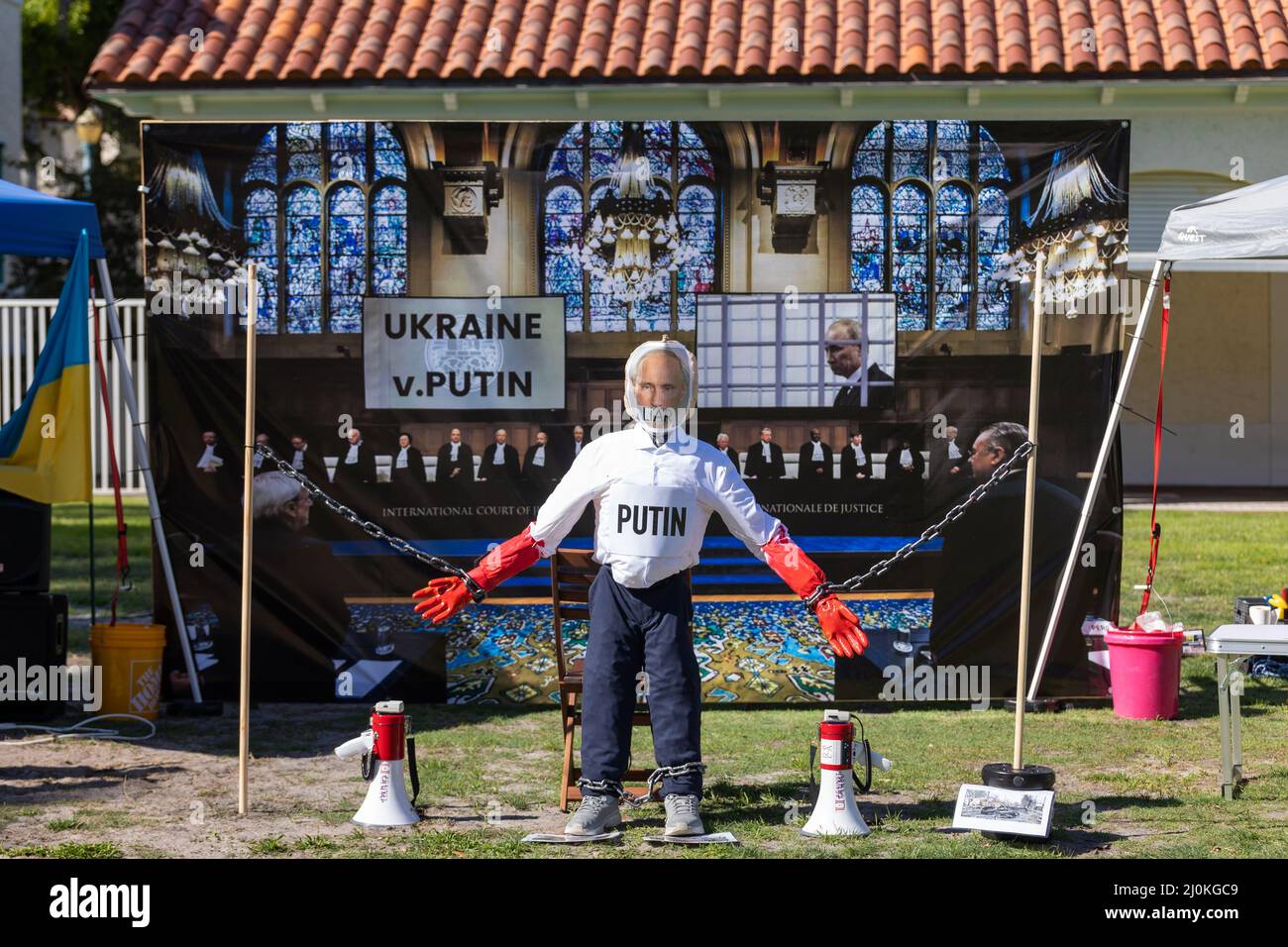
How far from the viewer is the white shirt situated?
6.11 m

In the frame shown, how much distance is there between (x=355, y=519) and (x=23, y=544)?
1.71m

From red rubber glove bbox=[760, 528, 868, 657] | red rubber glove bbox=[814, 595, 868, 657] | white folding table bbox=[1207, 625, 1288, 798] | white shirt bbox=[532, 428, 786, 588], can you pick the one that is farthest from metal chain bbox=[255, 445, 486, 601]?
white folding table bbox=[1207, 625, 1288, 798]

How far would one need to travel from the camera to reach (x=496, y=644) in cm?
864

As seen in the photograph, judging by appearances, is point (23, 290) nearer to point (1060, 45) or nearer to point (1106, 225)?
point (1060, 45)

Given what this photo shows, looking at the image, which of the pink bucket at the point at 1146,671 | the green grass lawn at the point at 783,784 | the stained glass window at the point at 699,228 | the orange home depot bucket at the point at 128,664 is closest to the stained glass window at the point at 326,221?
the stained glass window at the point at 699,228

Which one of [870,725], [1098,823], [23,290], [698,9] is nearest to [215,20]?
[698,9]

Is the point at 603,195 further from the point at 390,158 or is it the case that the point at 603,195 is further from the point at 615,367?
the point at 390,158

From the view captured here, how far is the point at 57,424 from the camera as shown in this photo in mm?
7824

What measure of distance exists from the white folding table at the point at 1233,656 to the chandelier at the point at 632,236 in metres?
3.49

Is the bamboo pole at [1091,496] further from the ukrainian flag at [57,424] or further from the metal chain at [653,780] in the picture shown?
the ukrainian flag at [57,424]

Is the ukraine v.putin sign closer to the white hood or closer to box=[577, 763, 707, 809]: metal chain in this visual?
the white hood

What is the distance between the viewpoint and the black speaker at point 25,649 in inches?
319

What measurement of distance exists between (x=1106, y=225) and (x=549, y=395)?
10.2 feet
